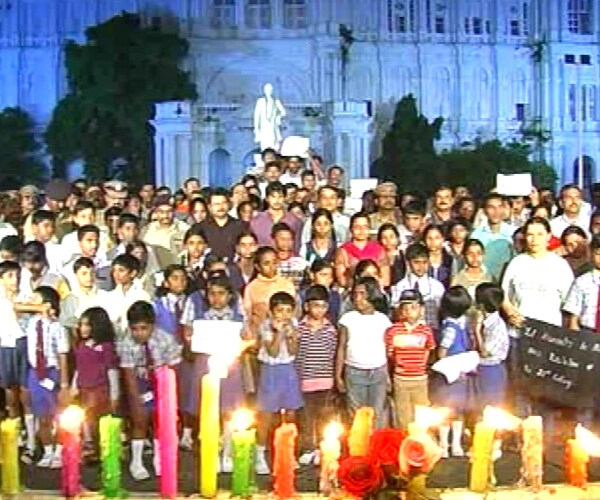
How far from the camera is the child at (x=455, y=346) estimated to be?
28.6 feet

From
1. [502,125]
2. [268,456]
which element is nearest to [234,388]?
[268,456]

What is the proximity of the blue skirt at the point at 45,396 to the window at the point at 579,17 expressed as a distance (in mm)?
43821

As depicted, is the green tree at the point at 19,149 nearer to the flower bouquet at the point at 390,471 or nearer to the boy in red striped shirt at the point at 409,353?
the boy in red striped shirt at the point at 409,353

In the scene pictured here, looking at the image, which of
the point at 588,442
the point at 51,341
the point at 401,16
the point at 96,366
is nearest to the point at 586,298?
the point at 588,442

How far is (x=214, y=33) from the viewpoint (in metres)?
46.3

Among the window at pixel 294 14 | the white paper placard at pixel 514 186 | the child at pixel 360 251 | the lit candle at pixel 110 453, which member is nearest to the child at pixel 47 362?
the child at pixel 360 251

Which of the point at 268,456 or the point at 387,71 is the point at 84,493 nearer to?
the point at 268,456

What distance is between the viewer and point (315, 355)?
8.48 m

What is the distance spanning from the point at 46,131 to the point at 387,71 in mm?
11693

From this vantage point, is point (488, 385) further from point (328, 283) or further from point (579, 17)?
point (579, 17)

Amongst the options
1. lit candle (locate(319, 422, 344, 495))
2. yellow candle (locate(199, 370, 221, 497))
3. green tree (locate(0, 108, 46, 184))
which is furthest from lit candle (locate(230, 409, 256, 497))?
green tree (locate(0, 108, 46, 184))

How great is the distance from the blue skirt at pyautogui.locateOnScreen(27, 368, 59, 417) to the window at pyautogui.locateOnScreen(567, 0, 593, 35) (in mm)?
43821

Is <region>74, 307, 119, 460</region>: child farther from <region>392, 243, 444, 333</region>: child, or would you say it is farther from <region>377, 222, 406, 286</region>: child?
<region>377, 222, 406, 286</region>: child

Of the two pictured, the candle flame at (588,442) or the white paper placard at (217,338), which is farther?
the white paper placard at (217,338)
